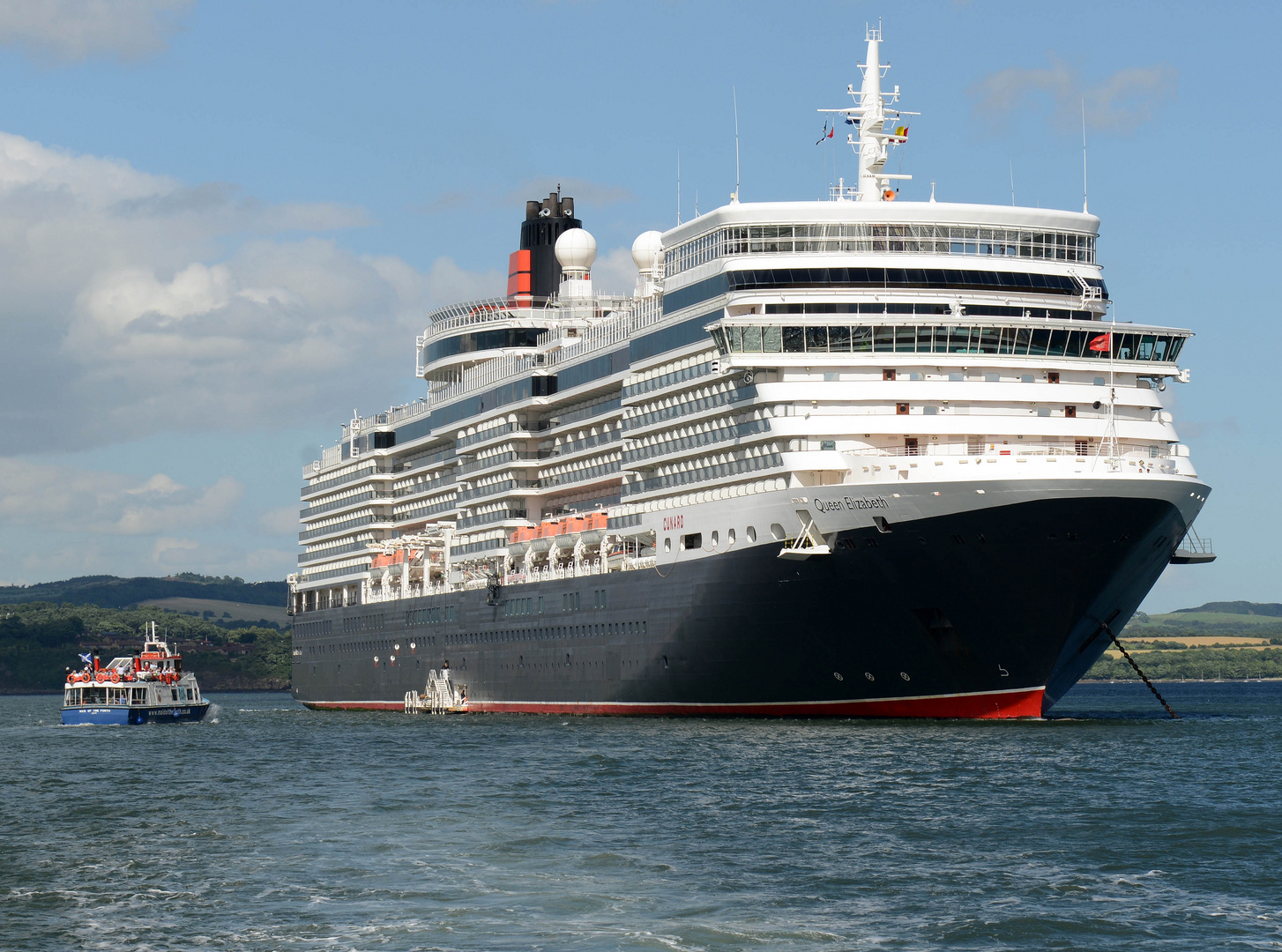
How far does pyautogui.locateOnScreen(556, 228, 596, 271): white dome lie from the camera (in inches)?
3506

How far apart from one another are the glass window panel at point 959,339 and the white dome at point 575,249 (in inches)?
1398

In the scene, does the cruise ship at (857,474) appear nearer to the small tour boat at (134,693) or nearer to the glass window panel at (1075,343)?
the glass window panel at (1075,343)

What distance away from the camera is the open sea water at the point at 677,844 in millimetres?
25062

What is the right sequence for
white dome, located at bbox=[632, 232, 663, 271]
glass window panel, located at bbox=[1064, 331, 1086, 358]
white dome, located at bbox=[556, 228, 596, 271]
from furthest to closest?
white dome, located at bbox=[556, 228, 596, 271]
white dome, located at bbox=[632, 232, 663, 271]
glass window panel, located at bbox=[1064, 331, 1086, 358]

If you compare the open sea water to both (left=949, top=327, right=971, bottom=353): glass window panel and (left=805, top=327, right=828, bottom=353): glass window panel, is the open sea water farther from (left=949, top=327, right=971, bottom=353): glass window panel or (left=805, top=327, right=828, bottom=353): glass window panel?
(left=805, top=327, right=828, bottom=353): glass window panel

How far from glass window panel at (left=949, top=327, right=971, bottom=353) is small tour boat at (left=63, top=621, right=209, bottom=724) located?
141 feet

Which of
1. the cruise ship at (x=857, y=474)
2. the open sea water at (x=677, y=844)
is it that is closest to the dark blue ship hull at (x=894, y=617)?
the cruise ship at (x=857, y=474)

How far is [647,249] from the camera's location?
78562 millimetres

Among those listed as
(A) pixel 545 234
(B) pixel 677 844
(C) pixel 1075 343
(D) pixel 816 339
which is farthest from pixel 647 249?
(B) pixel 677 844

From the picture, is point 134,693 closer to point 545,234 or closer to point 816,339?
point 545,234

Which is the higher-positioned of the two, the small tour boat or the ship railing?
the ship railing

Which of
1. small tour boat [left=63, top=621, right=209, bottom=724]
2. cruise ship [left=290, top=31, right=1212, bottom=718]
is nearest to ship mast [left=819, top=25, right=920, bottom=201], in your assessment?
cruise ship [left=290, top=31, right=1212, bottom=718]

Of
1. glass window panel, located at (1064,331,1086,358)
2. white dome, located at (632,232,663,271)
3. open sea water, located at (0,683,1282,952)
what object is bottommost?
open sea water, located at (0,683,1282,952)

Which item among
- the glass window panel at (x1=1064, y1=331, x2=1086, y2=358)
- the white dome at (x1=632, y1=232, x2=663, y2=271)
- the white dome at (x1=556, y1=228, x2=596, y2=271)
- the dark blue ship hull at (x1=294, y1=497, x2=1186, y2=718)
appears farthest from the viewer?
the white dome at (x1=556, y1=228, x2=596, y2=271)
